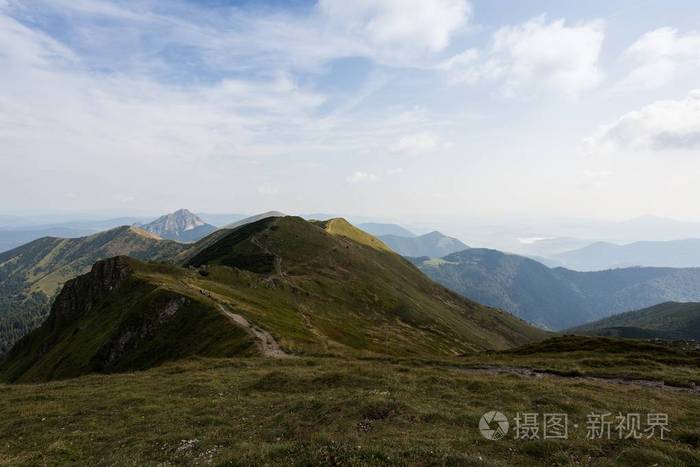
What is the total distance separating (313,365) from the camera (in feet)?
146

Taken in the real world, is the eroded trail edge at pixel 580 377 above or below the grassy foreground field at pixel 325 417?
below

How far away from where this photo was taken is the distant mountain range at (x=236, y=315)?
66.6 m

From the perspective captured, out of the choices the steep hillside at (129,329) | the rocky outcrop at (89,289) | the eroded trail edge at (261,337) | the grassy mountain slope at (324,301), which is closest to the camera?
the eroded trail edge at (261,337)

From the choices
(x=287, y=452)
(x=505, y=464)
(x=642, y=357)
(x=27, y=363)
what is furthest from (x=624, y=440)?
(x=27, y=363)

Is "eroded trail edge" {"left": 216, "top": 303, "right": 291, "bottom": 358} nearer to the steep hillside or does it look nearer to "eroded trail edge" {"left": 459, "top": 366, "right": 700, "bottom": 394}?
the steep hillside

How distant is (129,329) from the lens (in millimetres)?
75250

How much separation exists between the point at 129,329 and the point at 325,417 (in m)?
67.9

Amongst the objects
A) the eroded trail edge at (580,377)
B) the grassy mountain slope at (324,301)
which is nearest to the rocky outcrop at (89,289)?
the grassy mountain slope at (324,301)

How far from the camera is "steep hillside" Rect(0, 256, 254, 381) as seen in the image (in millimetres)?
64312

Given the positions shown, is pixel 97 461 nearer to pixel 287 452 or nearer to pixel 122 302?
pixel 287 452

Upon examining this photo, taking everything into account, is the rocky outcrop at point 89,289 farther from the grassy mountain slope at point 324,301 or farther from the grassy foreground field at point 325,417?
the grassy foreground field at point 325,417

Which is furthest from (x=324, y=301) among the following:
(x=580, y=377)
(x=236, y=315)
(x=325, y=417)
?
(x=325, y=417)

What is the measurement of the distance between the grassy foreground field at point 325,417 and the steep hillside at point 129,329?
22.4 meters

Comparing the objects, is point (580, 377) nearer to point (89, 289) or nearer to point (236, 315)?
point (236, 315)
